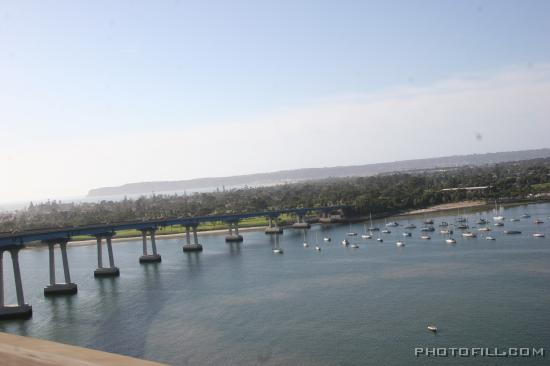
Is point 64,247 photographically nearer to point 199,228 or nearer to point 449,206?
point 199,228

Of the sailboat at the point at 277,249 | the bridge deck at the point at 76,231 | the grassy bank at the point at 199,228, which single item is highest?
the bridge deck at the point at 76,231

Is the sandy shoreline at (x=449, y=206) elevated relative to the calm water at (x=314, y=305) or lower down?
elevated

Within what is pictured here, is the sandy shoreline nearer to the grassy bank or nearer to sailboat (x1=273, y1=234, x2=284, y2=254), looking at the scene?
the grassy bank

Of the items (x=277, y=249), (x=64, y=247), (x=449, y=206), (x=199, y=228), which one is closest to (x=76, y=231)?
(x=64, y=247)

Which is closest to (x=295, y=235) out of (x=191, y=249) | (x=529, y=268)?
(x=191, y=249)

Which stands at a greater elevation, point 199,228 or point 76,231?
point 76,231

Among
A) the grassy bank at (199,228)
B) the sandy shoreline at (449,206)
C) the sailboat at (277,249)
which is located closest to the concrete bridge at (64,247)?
the sailboat at (277,249)

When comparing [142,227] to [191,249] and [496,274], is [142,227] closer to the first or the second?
[191,249]

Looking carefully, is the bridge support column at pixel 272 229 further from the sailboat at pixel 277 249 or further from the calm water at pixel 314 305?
the calm water at pixel 314 305
